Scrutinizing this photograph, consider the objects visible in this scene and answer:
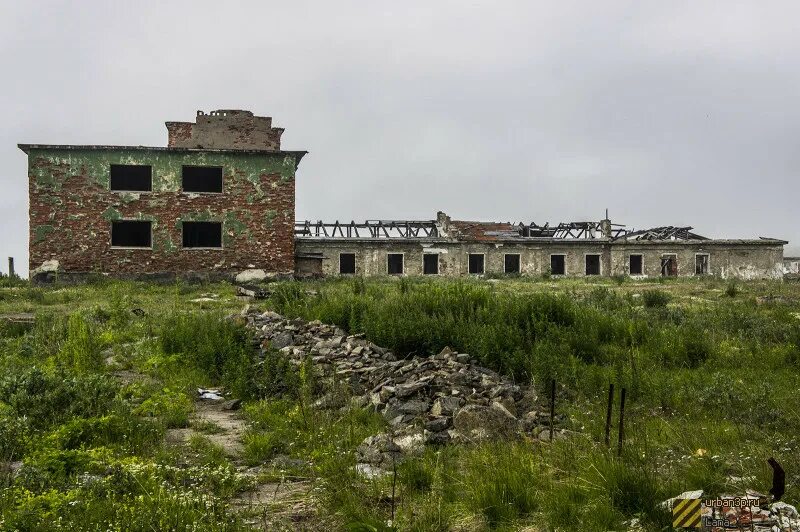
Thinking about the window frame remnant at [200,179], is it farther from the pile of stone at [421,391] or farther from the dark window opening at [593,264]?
the dark window opening at [593,264]

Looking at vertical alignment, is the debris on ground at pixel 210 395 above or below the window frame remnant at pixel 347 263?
below

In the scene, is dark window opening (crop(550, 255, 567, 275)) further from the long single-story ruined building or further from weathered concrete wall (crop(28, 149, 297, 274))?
weathered concrete wall (crop(28, 149, 297, 274))

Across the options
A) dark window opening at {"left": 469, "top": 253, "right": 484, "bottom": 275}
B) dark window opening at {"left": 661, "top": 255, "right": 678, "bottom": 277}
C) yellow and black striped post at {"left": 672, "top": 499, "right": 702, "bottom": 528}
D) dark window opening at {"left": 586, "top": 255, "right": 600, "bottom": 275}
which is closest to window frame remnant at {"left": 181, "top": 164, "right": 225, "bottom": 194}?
dark window opening at {"left": 469, "top": 253, "right": 484, "bottom": 275}

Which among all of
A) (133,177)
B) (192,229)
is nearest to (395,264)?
(192,229)

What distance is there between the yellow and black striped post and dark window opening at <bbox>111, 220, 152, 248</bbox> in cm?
2680

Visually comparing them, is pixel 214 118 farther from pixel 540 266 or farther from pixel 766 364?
pixel 766 364

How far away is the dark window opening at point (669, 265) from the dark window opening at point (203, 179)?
23876 mm

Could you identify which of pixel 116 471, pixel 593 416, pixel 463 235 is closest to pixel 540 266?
pixel 463 235

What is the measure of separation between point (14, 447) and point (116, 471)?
1.27 m

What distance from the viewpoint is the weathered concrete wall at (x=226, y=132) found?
31312 mm

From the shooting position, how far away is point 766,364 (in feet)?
27.8

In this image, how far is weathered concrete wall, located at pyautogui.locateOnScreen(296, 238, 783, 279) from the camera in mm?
33969

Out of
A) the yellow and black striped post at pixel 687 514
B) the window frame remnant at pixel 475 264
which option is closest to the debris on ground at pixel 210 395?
the yellow and black striped post at pixel 687 514

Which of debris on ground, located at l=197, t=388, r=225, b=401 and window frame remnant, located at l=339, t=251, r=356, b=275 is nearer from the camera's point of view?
debris on ground, located at l=197, t=388, r=225, b=401
